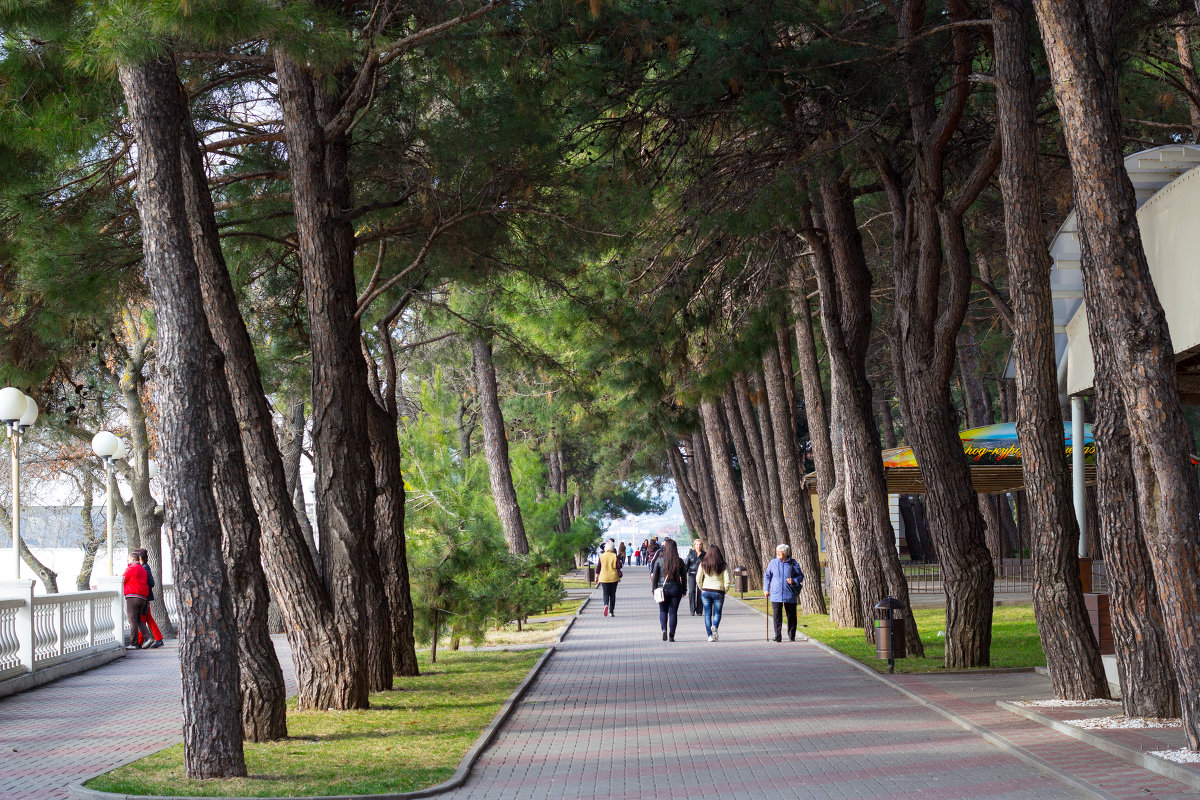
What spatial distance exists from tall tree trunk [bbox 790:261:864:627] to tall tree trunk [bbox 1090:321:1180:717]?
10815 millimetres

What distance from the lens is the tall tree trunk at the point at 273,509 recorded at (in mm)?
10219

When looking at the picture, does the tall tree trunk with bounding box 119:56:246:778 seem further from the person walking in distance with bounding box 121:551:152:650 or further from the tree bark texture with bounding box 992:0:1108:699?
the person walking in distance with bounding box 121:551:152:650

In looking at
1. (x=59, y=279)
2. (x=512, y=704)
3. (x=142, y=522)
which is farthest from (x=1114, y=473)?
(x=142, y=522)

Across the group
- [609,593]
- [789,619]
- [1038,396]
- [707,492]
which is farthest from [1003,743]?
[707,492]

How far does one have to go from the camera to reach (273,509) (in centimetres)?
1098

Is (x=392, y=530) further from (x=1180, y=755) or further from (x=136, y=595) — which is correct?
(x=1180, y=755)

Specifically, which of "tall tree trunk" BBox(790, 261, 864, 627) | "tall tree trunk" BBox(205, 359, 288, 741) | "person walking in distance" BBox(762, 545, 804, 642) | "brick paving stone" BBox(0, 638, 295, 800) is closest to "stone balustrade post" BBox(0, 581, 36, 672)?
"brick paving stone" BBox(0, 638, 295, 800)

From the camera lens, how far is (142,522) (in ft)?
77.9

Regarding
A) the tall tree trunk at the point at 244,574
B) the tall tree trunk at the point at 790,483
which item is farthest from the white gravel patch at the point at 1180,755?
the tall tree trunk at the point at 790,483

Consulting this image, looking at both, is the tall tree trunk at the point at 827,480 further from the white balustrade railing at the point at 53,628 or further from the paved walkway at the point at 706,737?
the white balustrade railing at the point at 53,628

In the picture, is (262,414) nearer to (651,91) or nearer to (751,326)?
(651,91)

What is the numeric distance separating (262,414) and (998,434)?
17533 mm

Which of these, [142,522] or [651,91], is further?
[142,522]

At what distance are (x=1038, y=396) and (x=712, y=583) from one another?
31.0 ft
